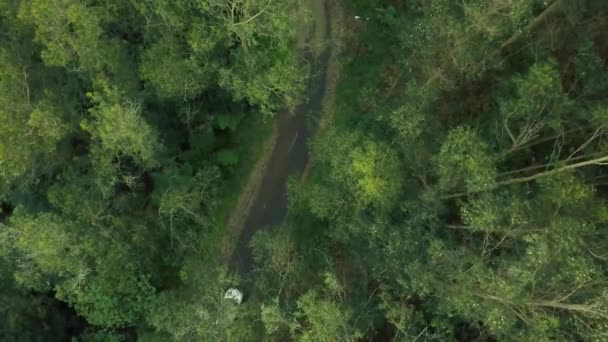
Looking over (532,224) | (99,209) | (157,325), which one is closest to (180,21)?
(99,209)

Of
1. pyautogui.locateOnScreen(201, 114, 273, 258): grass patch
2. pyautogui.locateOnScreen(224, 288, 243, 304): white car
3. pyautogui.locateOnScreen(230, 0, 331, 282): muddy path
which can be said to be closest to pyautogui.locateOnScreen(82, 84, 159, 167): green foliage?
pyautogui.locateOnScreen(224, 288, 243, 304): white car

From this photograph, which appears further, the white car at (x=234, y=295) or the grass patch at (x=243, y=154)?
the grass patch at (x=243, y=154)

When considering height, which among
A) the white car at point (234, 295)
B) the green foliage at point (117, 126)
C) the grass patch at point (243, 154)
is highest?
the green foliage at point (117, 126)

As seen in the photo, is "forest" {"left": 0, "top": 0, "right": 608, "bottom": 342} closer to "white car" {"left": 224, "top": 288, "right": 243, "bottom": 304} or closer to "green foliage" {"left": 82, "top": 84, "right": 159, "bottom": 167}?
"green foliage" {"left": 82, "top": 84, "right": 159, "bottom": 167}

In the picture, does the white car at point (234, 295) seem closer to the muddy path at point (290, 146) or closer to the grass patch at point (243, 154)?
the muddy path at point (290, 146)

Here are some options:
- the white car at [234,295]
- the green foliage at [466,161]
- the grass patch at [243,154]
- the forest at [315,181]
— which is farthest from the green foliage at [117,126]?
the green foliage at [466,161]

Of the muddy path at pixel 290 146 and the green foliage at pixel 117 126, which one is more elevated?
the green foliage at pixel 117 126
